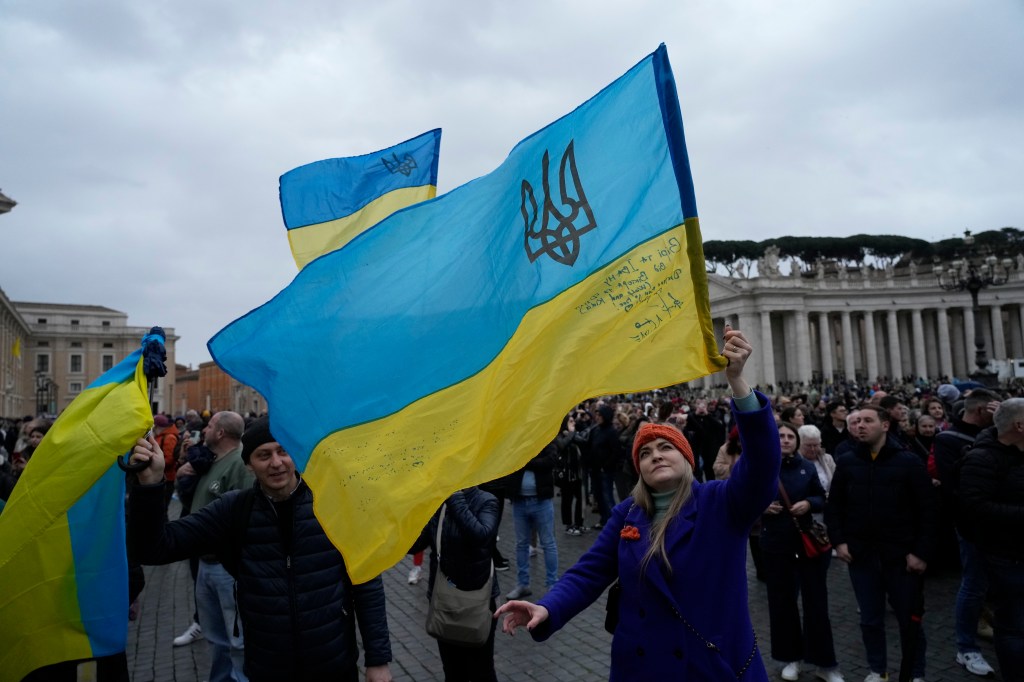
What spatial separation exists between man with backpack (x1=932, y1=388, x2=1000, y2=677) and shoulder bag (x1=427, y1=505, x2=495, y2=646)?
3.54 m

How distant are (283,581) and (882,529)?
4281 mm

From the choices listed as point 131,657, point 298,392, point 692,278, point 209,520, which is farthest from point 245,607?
point 131,657

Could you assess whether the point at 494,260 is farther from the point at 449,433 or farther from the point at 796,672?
the point at 796,672

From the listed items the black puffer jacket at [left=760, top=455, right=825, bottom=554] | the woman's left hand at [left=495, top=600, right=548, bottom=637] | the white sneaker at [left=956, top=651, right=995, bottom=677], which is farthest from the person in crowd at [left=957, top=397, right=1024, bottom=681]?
the woman's left hand at [left=495, top=600, right=548, bottom=637]

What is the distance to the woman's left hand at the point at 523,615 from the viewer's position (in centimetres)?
257

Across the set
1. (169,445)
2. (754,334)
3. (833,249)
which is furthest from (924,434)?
A: (833,249)

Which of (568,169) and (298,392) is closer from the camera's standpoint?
(298,392)

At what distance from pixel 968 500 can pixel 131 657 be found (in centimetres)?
716

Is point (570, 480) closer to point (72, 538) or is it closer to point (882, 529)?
point (882, 529)

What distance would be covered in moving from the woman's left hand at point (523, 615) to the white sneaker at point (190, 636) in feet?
17.6

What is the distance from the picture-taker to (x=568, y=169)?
124 inches

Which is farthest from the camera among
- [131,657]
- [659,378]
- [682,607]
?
[131,657]

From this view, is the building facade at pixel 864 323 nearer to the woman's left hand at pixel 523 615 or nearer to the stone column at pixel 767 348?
the stone column at pixel 767 348

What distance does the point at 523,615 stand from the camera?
2621 millimetres
